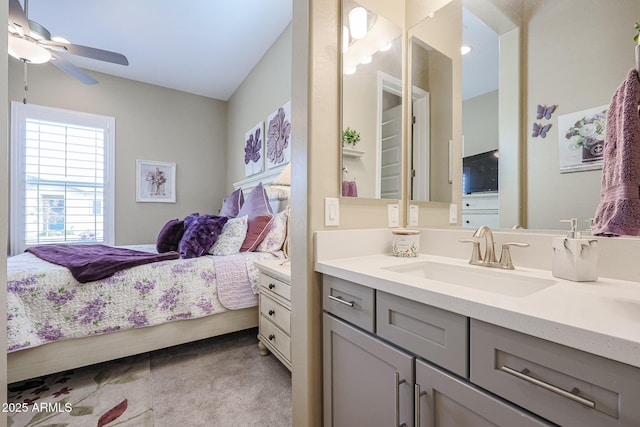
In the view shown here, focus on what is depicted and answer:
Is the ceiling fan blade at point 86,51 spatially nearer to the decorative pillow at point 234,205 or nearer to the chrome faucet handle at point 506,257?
the decorative pillow at point 234,205

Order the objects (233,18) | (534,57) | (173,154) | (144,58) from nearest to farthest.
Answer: (534,57), (233,18), (144,58), (173,154)

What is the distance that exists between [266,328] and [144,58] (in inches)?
145

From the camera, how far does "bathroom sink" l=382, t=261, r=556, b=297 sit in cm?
86

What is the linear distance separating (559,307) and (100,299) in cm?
221

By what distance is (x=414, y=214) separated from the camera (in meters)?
1.43

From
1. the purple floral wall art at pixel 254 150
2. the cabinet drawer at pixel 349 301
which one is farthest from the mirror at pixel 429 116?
the purple floral wall art at pixel 254 150

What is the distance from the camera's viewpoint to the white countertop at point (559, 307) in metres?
0.45

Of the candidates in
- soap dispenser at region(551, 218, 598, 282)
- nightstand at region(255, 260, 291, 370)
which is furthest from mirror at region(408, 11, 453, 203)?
nightstand at region(255, 260, 291, 370)

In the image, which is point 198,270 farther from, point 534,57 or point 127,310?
point 534,57

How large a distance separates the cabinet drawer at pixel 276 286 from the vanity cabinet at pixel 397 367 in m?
0.59

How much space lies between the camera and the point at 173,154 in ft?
14.1

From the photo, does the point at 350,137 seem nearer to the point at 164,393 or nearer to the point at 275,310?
the point at 275,310

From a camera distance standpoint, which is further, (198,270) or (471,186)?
(198,270)

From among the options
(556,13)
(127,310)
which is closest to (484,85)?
(556,13)
